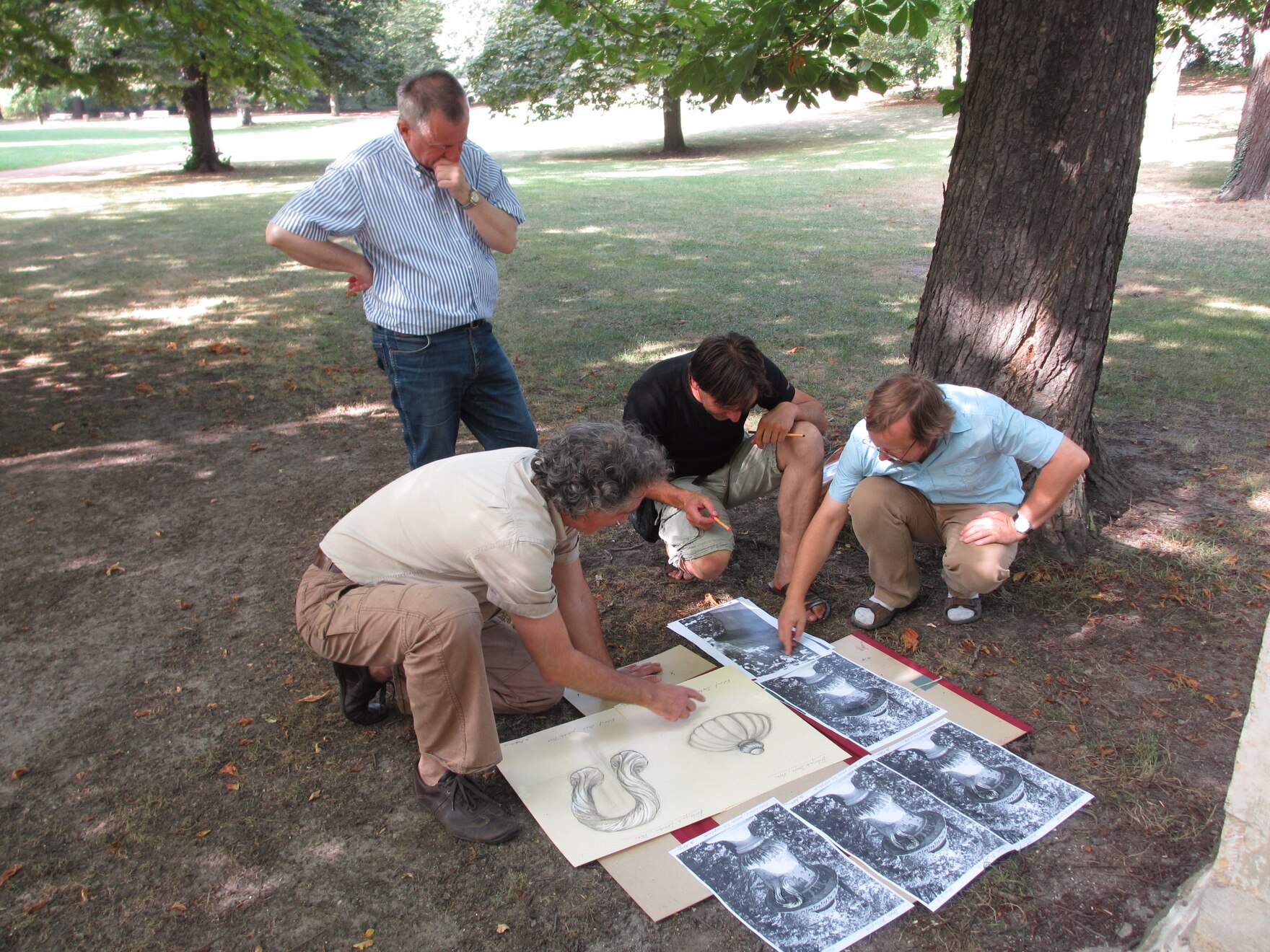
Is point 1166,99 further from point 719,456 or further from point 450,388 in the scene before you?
point 450,388

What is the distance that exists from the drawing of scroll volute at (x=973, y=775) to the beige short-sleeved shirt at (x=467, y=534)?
1.17 meters

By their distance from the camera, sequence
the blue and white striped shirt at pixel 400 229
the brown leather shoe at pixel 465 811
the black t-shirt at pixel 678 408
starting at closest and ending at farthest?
the brown leather shoe at pixel 465 811, the blue and white striped shirt at pixel 400 229, the black t-shirt at pixel 678 408

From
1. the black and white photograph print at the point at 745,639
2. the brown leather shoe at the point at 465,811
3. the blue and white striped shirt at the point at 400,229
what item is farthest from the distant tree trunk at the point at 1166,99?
the brown leather shoe at the point at 465,811

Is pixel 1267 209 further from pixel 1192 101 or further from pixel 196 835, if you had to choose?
pixel 1192 101

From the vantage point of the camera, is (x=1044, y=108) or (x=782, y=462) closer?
(x=1044, y=108)

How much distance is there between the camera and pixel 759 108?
102 feet

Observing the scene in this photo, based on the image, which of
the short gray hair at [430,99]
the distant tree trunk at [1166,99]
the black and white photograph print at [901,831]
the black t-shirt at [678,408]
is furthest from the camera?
the distant tree trunk at [1166,99]

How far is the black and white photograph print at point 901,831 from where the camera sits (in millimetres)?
2148

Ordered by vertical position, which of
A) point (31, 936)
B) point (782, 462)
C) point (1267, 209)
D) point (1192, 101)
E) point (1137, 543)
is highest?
point (1192, 101)

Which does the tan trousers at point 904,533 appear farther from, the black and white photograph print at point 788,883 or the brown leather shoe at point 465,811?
the brown leather shoe at point 465,811

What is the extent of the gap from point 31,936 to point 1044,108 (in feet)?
12.8

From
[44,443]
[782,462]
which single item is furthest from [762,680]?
[44,443]

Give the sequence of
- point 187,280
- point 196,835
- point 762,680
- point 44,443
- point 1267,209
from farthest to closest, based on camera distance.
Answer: point 1267,209 < point 187,280 < point 44,443 < point 762,680 < point 196,835

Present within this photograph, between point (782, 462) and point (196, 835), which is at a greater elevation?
point (782, 462)
